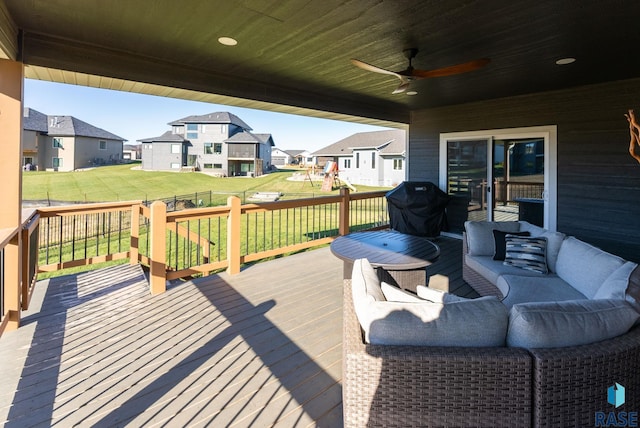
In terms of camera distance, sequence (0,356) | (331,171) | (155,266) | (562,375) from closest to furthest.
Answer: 1. (562,375)
2. (0,356)
3. (155,266)
4. (331,171)

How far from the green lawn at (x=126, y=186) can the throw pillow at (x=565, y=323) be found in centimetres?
1989

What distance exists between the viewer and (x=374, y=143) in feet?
85.9

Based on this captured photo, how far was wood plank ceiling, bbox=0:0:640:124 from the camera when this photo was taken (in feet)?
8.90

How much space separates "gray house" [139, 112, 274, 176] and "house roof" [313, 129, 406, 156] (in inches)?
281

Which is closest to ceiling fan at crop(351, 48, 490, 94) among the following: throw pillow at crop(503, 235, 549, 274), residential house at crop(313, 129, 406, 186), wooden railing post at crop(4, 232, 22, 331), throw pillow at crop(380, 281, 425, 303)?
throw pillow at crop(503, 235, 549, 274)

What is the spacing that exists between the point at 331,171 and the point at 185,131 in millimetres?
19315

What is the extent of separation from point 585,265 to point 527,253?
24.2 inches

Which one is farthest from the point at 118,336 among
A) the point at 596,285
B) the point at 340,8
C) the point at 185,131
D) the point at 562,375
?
the point at 185,131

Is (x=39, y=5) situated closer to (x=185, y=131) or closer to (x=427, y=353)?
(x=427, y=353)

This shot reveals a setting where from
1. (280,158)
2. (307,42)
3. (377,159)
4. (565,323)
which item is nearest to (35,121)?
(377,159)

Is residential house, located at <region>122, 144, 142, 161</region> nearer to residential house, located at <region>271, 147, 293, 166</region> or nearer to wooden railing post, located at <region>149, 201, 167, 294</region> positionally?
residential house, located at <region>271, 147, 293, 166</region>

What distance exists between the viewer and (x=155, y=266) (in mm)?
3586

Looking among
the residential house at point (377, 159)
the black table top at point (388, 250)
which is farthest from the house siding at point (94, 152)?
the black table top at point (388, 250)

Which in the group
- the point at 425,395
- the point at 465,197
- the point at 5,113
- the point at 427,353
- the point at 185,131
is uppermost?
the point at 185,131
